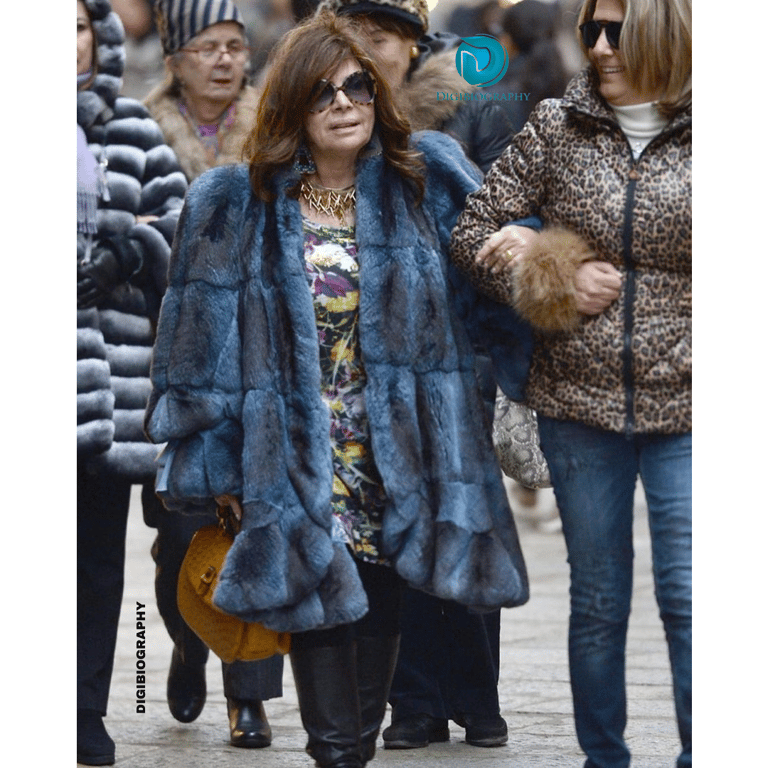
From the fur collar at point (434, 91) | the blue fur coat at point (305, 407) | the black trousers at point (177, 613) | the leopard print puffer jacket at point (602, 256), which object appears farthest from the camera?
the black trousers at point (177, 613)

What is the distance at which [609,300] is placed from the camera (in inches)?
180

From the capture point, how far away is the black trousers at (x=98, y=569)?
5.61m

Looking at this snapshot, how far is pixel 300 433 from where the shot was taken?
4707 millimetres

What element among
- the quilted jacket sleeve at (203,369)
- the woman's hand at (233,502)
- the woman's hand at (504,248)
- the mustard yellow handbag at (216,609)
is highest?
the woman's hand at (504,248)

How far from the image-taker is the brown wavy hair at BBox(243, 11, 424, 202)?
15.6 ft

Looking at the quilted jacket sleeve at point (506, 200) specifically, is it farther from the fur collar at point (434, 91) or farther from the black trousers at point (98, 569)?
the black trousers at point (98, 569)

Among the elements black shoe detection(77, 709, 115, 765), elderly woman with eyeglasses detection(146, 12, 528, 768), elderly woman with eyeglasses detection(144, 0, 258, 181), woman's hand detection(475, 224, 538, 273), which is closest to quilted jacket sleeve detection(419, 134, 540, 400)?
elderly woman with eyeglasses detection(146, 12, 528, 768)

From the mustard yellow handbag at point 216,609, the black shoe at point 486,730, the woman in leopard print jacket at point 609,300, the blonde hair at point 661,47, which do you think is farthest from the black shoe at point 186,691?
the blonde hair at point 661,47

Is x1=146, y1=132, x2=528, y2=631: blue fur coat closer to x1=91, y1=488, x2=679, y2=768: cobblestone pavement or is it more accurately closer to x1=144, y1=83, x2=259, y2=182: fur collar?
x1=91, y1=488, x2=679, y2=768: cobblestone pavement

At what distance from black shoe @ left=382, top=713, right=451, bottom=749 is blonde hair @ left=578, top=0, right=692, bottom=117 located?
2000 millimetres

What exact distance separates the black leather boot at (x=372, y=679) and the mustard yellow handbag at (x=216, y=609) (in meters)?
0.21
